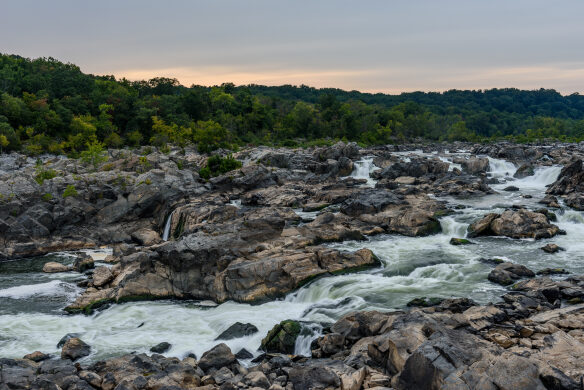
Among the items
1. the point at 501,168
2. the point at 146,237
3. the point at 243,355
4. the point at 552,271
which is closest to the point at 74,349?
the point at 243,355

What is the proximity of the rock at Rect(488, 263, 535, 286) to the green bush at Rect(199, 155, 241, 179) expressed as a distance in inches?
1399

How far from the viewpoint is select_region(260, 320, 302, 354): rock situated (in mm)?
16703

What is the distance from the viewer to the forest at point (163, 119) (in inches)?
2650

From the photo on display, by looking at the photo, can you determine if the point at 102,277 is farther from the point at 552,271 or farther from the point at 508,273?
the point at 552,271

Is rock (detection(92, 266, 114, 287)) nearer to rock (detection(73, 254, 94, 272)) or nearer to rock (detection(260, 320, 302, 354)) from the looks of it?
rock (detection(73, 254, 94, 272))

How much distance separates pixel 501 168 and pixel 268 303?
46530 mm

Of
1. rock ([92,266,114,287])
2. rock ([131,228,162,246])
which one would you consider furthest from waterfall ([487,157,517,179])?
rock ([92,266,114,287])

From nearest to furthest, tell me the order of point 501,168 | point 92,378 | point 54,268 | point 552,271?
1. point 92,378
2. point 552,271
3. point 54,268
4. point 501,168

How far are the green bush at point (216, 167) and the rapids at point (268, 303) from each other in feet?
80.6

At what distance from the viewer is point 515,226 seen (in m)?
29.5

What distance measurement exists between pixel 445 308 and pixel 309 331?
5.36m

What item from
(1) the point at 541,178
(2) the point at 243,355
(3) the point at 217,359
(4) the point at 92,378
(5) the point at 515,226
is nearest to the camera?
(4) the point at 92,378

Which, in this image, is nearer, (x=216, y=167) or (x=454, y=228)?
(x=454, y=228)

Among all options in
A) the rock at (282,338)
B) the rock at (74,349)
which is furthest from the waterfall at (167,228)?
the rock at (282,338)
